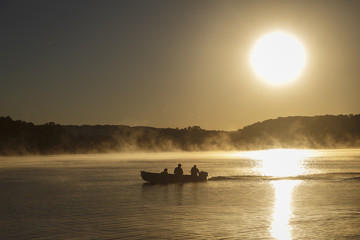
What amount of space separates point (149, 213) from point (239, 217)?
269 inches

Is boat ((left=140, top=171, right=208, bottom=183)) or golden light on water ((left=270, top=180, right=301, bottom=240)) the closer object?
golden light on water ((left=270, top=180, right=301, bottom=240))

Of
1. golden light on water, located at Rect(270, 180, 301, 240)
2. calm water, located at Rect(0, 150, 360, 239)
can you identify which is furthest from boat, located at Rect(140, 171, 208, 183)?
golden light on water, located at Rect(270, 180, 301, 240)

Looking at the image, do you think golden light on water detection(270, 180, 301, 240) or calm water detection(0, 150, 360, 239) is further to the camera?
calm water detection(0, 150, 360, 239)

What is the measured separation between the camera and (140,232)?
2916cm

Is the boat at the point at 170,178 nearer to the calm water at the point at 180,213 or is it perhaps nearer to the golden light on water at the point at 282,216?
the calm water at the point at 180,213

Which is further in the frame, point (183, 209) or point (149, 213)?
point (183, 209)

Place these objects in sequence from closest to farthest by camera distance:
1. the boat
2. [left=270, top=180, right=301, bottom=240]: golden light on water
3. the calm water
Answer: [left=270, top=180, right=301, bottom=240]: golden light on water < the calm water < the boat

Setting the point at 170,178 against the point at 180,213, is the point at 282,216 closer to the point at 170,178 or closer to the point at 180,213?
the point at 180,213

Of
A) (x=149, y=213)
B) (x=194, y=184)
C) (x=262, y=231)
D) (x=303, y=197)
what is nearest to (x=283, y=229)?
(x=262, y=231)

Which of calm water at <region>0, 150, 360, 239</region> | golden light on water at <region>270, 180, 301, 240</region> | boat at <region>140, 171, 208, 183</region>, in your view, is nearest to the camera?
golden light on water at <region>270, 180, 301, 240</region>

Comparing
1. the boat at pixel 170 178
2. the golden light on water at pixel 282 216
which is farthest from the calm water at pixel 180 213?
the boat at pixel 170 178

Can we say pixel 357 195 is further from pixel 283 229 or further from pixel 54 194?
pixel 54 194

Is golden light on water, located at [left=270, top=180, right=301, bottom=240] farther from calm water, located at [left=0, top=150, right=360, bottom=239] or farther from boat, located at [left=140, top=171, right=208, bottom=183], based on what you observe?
boat, located at [left=140, top=171, right=208, bottom=183]

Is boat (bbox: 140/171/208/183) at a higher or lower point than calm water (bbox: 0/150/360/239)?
higher
